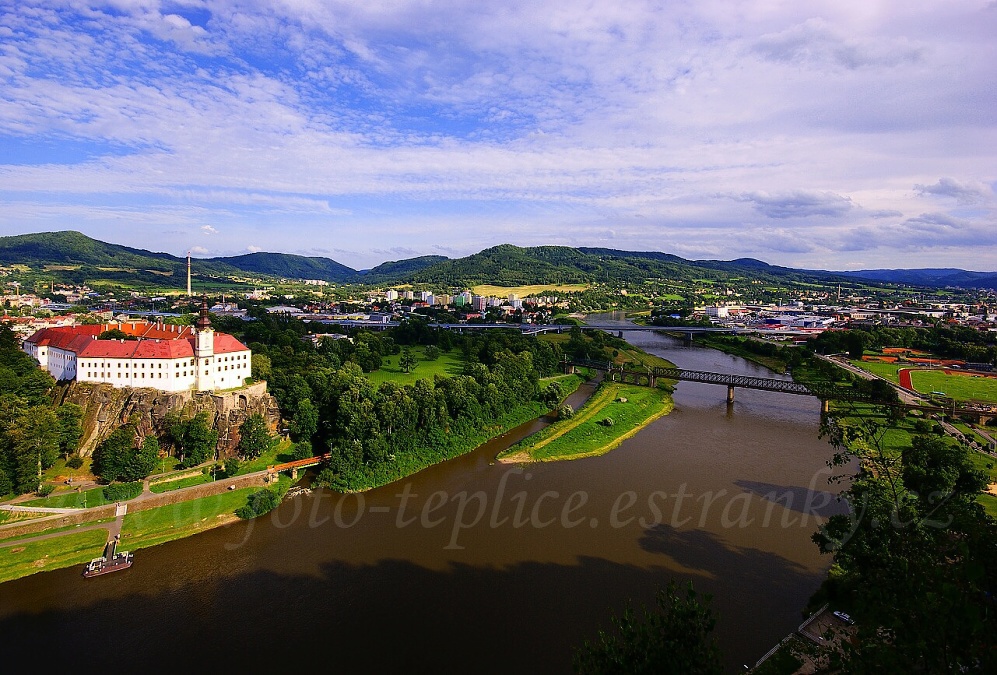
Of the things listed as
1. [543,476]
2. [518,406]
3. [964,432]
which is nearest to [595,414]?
[518,406]

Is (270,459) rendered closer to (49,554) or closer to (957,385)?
(49,554)

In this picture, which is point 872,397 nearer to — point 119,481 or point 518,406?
point 518,406

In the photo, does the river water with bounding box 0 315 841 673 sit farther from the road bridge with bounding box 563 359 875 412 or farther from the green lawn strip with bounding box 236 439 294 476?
the road bridge with bounding box 563 359 875 412

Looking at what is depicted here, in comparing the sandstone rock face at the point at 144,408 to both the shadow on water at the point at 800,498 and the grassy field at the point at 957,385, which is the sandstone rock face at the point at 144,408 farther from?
the grassy field at the point at 957,385

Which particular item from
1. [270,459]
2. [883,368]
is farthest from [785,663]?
[883,368]

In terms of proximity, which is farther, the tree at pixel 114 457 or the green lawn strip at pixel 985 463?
the green lawn strip at pixel 985 463

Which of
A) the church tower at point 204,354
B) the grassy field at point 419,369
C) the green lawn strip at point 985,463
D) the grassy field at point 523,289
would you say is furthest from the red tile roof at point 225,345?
the grassy field at point 523,289
